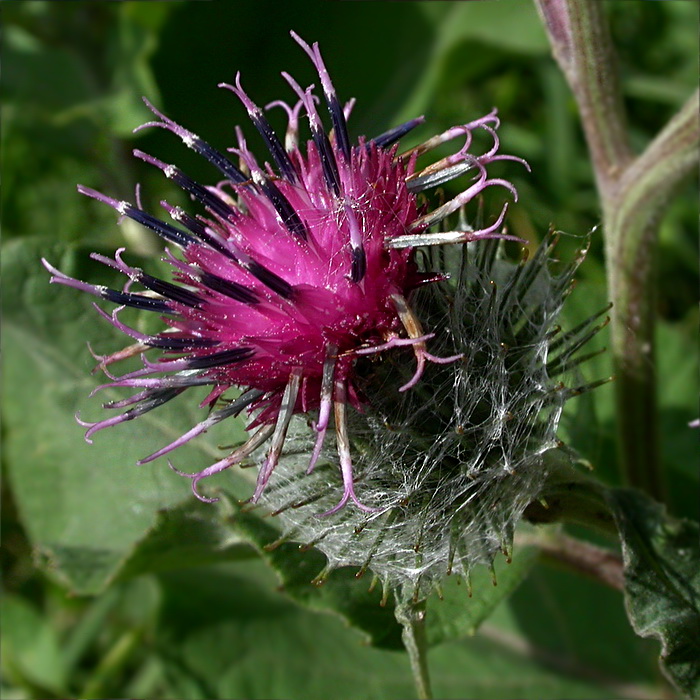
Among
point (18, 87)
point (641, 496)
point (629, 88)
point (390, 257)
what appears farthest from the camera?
point (18, 87)

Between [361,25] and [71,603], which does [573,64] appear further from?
[71,603]

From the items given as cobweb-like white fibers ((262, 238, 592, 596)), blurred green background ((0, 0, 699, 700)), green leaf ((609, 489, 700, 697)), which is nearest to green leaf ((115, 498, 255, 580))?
blurred green background ((0, 0, 699, 700))

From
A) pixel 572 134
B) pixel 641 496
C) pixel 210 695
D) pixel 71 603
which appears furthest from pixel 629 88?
pixel 71 603

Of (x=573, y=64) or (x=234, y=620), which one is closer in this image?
(x=573, y=64)

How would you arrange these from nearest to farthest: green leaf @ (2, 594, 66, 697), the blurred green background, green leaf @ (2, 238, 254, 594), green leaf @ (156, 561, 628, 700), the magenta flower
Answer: the magenta flower < green leaf @ (2, 238, 254, 594) < the blurred green background < green leaf @ (156, 561, 628, 700) < green leaf @ (2, 594, 66, 697)

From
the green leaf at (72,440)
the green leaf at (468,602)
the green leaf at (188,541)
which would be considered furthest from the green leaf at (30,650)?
the green leaf at (468,602)

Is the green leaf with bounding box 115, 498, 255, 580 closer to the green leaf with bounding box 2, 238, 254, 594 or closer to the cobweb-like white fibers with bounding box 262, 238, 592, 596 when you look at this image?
the green leaf with bounding box 2, 238, 254, 594
